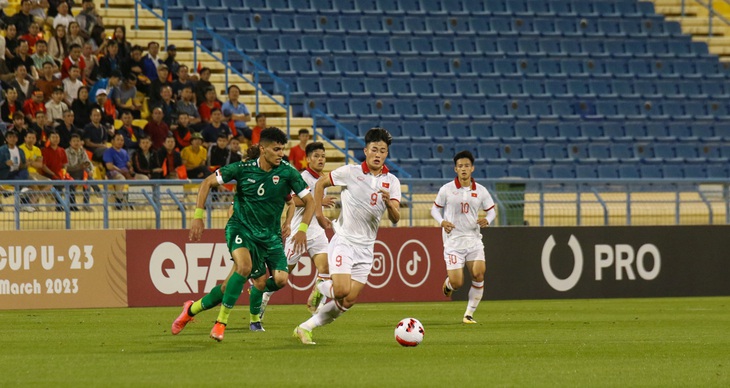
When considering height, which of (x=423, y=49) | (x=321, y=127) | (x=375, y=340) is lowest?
(x=375, y=340)

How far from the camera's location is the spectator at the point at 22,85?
22.2 metres

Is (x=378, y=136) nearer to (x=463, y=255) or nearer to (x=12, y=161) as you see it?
(x=463, y=255)

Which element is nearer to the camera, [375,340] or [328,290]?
[375,340]

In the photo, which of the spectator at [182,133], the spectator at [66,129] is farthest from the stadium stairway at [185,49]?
the spectator at [66,129]

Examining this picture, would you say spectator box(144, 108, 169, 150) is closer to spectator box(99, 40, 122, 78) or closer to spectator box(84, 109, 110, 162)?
spectator box(84, 109, 110, 162)

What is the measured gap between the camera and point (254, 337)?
534 inches

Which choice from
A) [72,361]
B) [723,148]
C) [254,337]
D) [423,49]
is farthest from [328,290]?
[723,148]

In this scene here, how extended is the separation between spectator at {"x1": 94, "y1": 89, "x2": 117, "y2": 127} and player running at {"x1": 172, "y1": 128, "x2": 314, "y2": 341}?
10.5 metres

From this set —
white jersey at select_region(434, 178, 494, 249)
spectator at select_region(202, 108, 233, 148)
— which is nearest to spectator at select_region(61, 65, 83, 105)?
spectator at select_region(202, 108, 233, 148)

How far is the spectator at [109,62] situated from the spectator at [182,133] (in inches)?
64.9

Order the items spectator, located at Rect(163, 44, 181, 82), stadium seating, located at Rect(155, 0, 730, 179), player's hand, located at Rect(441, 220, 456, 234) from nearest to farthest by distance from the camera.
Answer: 1. player's hand, located at Rect(441, 220, 456, 234)
2. spectator, located at Rect(163, 44, 181, 82)
3. stadium seating, located at Rect(155, 0, 730, 179)

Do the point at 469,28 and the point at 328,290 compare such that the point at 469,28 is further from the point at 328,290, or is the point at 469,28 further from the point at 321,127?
the point at 328,290

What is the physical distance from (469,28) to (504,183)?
376 inches

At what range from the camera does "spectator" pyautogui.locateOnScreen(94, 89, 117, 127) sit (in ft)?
74.8
